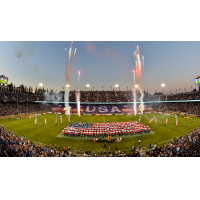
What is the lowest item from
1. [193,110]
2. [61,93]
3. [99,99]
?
[193,110]

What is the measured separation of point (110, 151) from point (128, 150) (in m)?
2.58

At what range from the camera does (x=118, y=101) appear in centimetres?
6506

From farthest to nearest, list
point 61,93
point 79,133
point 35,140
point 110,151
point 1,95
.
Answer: point 61,93, point 1,95, point 79,133, point 35,140, point 110,151

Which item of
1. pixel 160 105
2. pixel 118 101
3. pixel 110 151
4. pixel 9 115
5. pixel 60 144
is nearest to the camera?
pixel 110 151

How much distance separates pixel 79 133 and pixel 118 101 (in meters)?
48.3

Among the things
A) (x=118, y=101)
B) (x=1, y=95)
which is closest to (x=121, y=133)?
(x=118, y=101)

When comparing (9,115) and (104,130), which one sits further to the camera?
(9,115)

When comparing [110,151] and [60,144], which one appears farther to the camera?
[60,144]

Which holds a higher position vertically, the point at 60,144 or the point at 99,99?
the point at 99,99

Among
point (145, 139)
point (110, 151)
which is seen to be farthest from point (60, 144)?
point (145, 139)

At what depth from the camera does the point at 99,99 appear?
67.4 metres

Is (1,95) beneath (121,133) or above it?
above

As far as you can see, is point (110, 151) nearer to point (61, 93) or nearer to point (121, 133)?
point (121, 133)

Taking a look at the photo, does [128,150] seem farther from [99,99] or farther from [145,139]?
[99,99]
